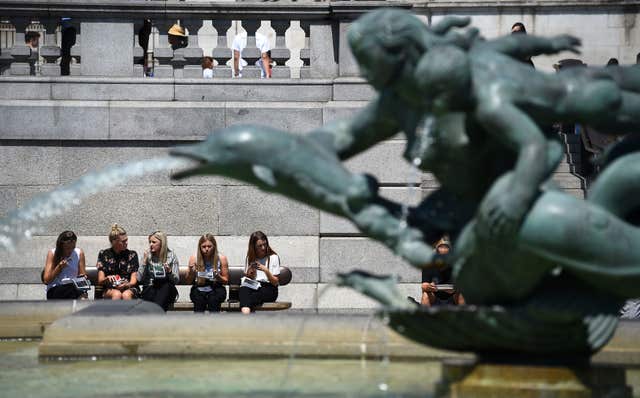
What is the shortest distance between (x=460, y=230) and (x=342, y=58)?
982 centimetres

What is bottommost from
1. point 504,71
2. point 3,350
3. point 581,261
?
point 3,350

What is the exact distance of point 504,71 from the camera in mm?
6645

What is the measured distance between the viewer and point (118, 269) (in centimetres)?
1420

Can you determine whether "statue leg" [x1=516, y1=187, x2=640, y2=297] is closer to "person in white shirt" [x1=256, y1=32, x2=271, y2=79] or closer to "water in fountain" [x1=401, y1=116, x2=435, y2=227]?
"water in fountain" [x1=401, y1=116, x2=435, y2=227]

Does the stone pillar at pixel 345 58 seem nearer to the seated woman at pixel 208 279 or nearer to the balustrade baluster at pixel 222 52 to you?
the balustrade baluster at pixel 222 52

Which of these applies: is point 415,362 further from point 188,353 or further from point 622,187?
point 622,187

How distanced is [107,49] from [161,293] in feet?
13.4

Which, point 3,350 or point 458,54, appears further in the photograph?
point 3,350

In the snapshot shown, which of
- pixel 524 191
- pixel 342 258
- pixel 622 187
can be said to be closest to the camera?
pixel 524 191

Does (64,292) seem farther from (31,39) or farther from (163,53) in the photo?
(31,39)

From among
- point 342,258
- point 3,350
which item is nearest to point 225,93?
point 342,258

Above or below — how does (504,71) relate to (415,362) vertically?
above

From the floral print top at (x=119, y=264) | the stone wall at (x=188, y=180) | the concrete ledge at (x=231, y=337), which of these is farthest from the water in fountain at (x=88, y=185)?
the stone wall at (x=188, y=180)

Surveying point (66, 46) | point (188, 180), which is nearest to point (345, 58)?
point (188, 180)
